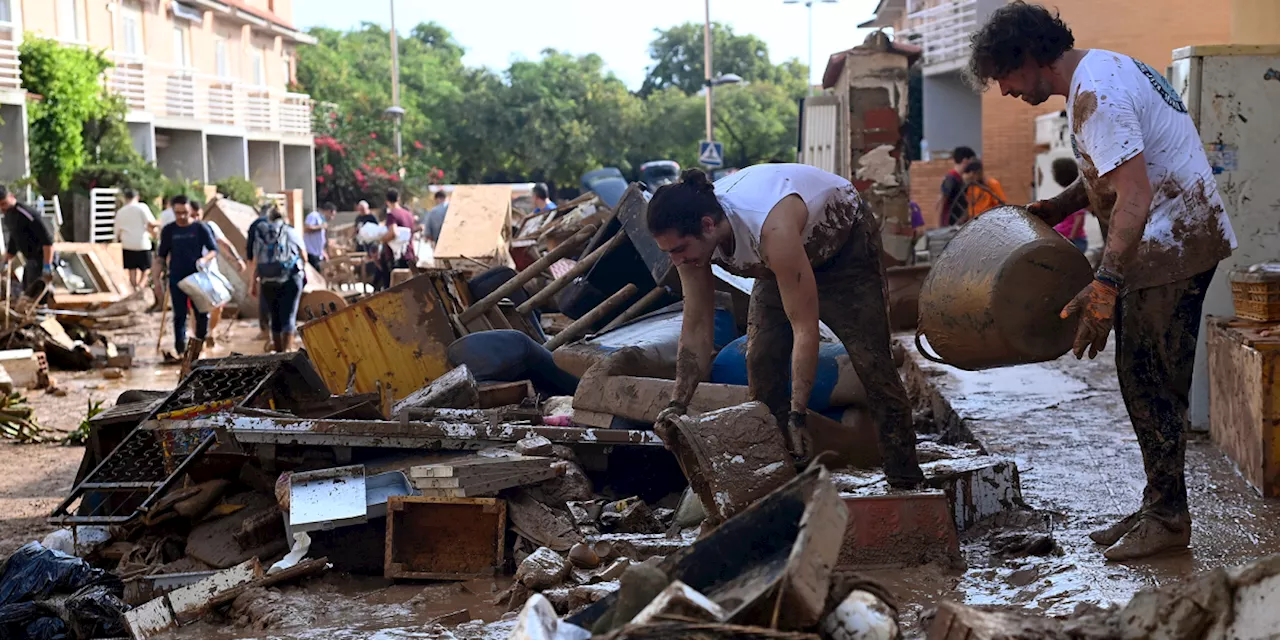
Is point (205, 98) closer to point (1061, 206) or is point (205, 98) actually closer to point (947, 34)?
point (947, 34)

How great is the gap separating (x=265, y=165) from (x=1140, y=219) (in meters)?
40.3

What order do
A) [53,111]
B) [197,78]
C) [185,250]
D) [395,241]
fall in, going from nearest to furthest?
[185,250], [395,241], [53,111], [197,78]

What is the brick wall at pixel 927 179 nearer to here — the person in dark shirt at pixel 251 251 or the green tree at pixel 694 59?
the person in dark shirt at pixel 251 251

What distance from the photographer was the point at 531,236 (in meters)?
12.6

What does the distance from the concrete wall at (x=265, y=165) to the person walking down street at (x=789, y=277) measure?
126 feet

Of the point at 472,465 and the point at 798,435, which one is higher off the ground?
the point at 798,435

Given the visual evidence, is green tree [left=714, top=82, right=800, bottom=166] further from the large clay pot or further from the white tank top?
the large clay pot

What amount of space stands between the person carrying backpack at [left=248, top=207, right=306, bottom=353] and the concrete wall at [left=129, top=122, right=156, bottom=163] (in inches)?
879

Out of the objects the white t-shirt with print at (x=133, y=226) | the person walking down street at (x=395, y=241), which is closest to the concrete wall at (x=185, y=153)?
the white t-shirt with print at (x=133, y=226)

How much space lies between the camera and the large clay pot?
13.8 feet

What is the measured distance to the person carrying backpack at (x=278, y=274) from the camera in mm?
11969

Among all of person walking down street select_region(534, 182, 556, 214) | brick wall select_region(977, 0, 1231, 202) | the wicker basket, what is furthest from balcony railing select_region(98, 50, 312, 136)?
the wicker basket

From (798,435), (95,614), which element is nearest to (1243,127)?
(798,435)

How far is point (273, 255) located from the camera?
12.0m
